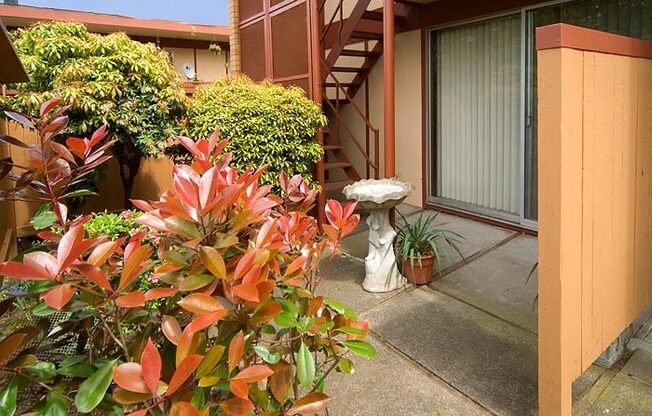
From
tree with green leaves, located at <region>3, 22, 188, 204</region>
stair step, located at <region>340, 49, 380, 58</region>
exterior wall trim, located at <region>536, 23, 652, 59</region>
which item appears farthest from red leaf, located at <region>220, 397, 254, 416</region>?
stair step, located at <region>340, 49, 380, 58</region>

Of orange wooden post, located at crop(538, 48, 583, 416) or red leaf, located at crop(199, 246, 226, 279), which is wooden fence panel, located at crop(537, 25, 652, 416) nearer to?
orange wooden post, located at crop(538, 48, 583, 416)

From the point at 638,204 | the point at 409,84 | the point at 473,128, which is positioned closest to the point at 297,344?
the point at 638,204

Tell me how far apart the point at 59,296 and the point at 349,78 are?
691 cm

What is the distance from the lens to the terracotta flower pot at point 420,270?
3.96 meters

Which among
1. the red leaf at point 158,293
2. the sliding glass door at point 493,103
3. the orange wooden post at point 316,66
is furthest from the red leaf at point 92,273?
the sliding glass door at point 493,103

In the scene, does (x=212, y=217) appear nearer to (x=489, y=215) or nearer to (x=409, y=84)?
(x=489, y=215)

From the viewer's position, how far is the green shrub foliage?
175 inches

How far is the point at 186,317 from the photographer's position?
1372mm

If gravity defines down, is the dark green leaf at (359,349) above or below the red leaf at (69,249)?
below

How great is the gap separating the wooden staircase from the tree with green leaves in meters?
1.93

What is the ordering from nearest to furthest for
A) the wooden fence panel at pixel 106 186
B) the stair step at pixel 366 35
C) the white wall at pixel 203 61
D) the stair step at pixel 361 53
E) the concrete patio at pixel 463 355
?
the concrete patio at pixel 463 355 < the wooden fence panel at pixel 106 186 < the stair step at pixel 366 35 < the stair step at pixel 361 53 < the white wall at pixel 203 61

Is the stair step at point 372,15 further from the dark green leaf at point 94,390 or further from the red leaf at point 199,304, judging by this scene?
the dark green leaf at point 94,390

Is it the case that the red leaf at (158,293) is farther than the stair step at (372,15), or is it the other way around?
the stair step at (372,15)

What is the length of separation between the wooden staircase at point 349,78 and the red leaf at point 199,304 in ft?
14.6
